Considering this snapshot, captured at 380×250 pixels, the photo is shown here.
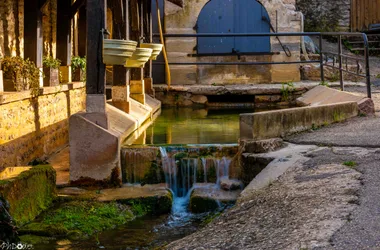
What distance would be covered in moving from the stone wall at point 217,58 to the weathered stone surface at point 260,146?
32.0 feet

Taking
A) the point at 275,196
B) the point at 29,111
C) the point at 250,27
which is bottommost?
the point at 275,196

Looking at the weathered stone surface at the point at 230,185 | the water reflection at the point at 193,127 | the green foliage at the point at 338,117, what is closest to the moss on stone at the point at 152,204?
the weathered stone surface at the point at 230,185

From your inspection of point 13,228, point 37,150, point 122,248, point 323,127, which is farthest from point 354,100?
point 13,228

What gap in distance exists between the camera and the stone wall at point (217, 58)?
18.2 m

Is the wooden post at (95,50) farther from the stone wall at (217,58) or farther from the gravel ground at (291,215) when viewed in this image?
the stone wall at (217,58)

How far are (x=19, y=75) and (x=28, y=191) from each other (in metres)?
2.81

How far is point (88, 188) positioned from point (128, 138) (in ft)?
8.60

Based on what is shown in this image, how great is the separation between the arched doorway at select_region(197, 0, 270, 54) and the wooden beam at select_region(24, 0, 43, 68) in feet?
26.8

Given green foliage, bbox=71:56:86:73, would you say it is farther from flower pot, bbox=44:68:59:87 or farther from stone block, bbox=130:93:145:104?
flower pot, bbox=44:68:59:87

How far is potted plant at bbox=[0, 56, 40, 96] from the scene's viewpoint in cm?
916

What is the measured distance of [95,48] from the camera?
870 centimetres

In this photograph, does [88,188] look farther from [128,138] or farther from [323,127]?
[323,127]

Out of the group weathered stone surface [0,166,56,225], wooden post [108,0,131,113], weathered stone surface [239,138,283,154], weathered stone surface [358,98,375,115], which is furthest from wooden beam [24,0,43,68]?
weathered stone surface [358,98,375,115]

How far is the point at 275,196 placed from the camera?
6.20 m
